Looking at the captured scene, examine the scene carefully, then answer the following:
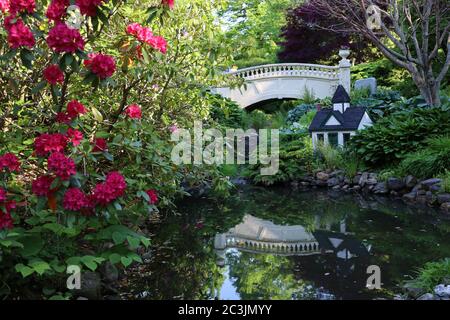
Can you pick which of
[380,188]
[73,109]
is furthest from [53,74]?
[380,188]

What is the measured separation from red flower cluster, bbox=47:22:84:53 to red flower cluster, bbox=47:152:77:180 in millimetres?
636

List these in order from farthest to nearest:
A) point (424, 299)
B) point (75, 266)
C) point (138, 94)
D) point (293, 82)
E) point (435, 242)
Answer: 1. point (293, 82)
2. point (435, 242)
3. point (138, 94)
4. point (424, 299)
5. point (75, 266)

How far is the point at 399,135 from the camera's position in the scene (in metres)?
11.1

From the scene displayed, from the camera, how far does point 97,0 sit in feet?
9.55

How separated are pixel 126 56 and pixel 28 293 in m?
1.88

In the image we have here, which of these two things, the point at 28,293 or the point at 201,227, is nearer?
the point at 28,293

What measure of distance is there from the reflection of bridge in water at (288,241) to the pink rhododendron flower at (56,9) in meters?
3.83

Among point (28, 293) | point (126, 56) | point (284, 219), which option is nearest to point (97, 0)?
point (126, 56)

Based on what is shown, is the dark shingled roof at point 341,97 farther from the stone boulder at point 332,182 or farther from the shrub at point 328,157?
the stone boulder at point 332,182

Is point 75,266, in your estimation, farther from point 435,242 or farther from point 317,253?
point 435,242

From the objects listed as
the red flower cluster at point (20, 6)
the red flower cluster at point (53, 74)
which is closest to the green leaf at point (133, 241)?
the red flower cluster at point (53, 74)

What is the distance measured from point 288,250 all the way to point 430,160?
15.6ft

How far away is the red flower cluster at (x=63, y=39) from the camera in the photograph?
2838 mm

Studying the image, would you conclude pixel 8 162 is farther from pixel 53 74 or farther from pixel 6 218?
pixel 53 74
